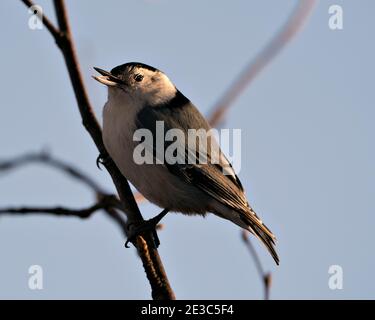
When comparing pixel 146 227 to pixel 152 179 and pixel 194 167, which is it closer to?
pixel 152 179

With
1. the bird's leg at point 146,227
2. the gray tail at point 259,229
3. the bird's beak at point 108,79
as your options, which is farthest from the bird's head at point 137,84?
the gray tail at point 259,229

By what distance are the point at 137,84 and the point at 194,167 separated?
1.92 ft

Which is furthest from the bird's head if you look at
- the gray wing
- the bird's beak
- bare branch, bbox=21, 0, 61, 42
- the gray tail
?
bare branch, bbox=21, 0, 61, 42

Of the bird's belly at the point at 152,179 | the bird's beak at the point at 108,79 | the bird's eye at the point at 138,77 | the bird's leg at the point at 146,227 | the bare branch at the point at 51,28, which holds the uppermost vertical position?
the bird's eye at the point at 138,77

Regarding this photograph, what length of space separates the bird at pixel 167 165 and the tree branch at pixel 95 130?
1.11 feet

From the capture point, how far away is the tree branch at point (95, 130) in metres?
2.12

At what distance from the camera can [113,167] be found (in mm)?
2980

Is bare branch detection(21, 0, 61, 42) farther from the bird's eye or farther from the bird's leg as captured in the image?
the bird's eye

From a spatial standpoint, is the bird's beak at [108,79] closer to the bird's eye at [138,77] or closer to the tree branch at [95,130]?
the bird's eye at [138,77]

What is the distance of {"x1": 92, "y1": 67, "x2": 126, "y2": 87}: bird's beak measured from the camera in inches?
126

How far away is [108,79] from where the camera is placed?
3.28 metres
